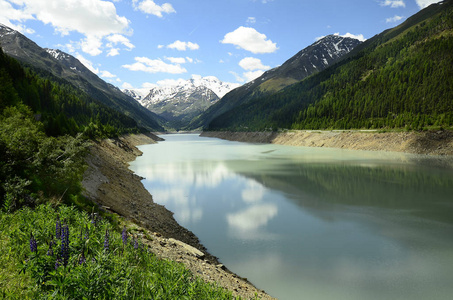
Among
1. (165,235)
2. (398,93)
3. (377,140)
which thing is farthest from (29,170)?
(398,93)

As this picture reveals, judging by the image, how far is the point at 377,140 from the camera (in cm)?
9394

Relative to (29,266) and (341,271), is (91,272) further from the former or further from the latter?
(341,271)

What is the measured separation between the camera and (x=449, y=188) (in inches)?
1371

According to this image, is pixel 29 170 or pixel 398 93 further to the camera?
pixel 398 93

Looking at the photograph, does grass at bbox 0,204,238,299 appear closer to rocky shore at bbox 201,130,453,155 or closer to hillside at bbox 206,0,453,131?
rocky shore at bbox 201,130,453,155

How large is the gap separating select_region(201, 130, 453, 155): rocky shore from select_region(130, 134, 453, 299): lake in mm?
43447

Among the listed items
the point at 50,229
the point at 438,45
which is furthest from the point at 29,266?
the point at 438,45

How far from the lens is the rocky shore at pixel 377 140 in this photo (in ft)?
252

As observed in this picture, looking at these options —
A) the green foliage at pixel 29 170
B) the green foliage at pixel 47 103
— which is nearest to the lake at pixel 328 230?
the green foliage at pixel 29 170

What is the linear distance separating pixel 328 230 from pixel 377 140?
286 ft

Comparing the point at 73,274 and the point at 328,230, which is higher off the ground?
the point at 73,274

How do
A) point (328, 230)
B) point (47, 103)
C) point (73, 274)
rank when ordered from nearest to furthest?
point (73, 274) → point (328, 230) → point (47, 103)

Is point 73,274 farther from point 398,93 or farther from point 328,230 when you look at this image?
point 398,93

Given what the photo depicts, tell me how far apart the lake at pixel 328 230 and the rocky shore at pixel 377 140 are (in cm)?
4345
